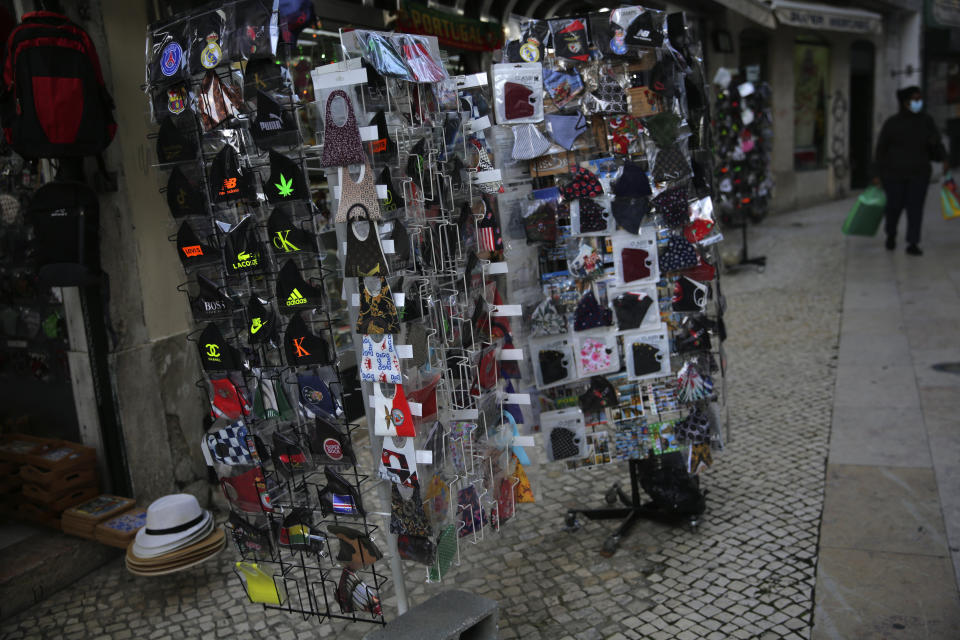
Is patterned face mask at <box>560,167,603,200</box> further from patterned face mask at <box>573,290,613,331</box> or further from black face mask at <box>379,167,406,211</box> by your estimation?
black face mask at <box>379,167,406,211</box>

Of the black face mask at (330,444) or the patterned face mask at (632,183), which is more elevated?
the patterned face mask at (632,183)

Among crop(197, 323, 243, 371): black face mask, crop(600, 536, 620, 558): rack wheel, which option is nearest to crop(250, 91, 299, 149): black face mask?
crop(197, 323, 243, 371): black face mask

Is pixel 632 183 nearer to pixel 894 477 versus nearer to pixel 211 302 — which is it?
pixel 211 302

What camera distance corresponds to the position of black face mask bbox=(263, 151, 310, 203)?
2758mm

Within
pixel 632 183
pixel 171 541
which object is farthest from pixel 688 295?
pixel 171 541

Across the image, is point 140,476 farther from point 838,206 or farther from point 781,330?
point 838,206

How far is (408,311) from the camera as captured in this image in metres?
2.80

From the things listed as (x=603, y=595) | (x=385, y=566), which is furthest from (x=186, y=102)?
(x=603, y=595)

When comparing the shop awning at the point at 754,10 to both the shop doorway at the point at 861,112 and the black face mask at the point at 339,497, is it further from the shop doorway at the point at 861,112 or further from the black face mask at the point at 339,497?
the black face mask at the point at 339,497

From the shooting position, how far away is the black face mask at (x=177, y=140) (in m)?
2.98

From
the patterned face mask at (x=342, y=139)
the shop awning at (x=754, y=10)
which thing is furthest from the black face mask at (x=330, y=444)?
the shop awning at (x=754, y=10)

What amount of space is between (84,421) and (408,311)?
2560 millimetres

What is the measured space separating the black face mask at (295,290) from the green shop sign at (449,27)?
3.71 meters

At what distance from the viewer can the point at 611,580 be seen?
11.6 feet
